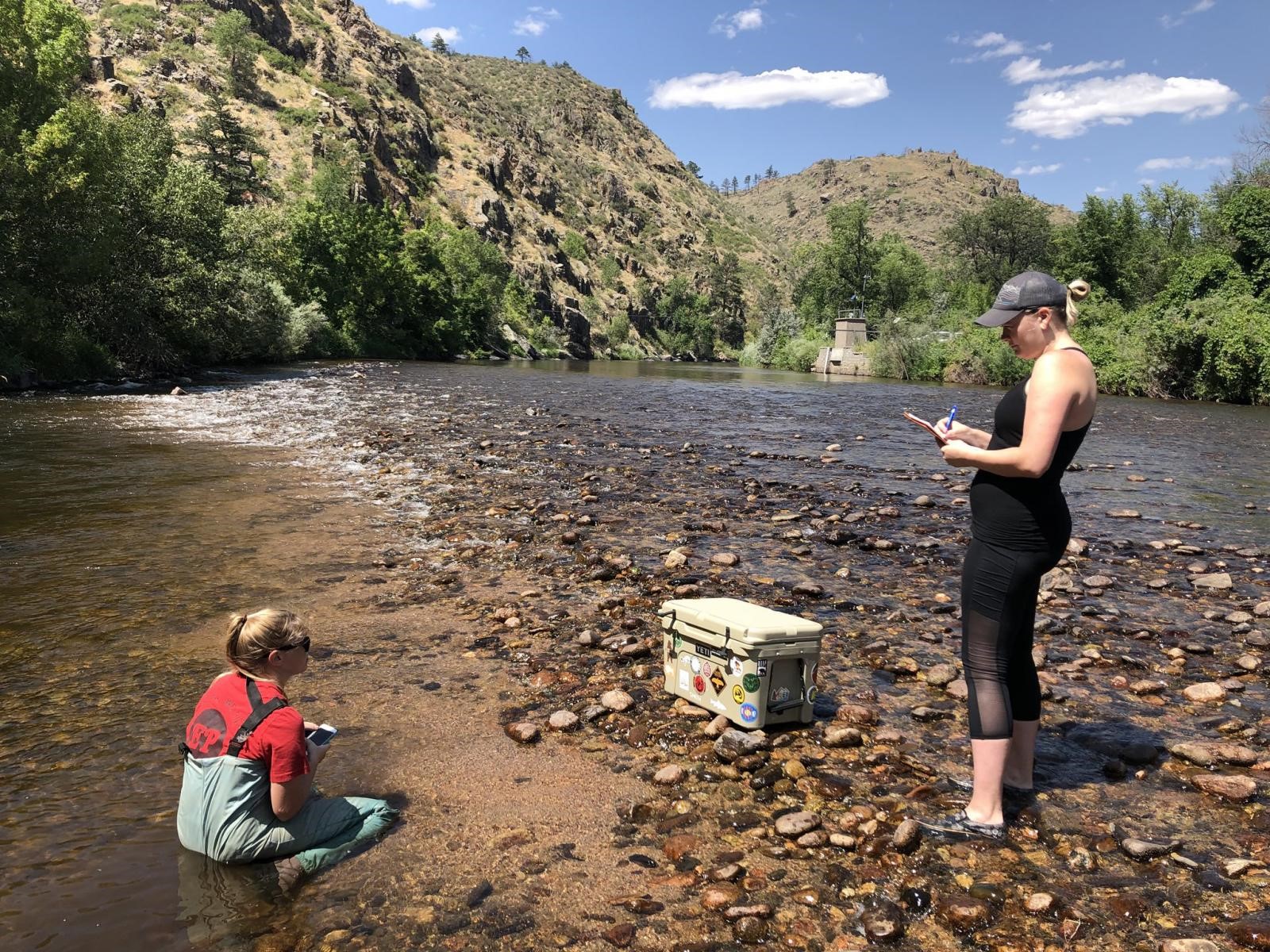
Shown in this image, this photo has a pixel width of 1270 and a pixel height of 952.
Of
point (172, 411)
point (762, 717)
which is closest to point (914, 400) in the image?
point (172, 411)

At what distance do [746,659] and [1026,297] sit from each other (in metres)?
2.82

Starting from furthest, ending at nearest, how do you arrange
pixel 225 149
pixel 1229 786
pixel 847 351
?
pixel 225 149 → pixel 847 351 → pixel 1229 786

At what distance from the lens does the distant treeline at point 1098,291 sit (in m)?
46.5

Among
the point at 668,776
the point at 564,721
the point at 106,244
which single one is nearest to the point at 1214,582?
the point at 668,776

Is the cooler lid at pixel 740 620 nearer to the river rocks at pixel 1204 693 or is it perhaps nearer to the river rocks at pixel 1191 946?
the river rocks at pixel 1191 946

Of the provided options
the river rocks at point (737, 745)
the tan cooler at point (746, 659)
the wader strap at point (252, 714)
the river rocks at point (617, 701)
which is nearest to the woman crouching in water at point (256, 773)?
the wader strap at point (252, 714)

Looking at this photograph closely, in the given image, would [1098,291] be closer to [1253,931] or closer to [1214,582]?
[1214,582]

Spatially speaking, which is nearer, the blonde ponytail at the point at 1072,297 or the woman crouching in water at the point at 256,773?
the woman crouching in water at the point at 256,773

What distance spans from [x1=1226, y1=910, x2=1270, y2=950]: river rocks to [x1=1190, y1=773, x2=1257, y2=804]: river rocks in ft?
4.13

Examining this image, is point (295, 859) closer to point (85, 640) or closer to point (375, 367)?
point (85, 640)

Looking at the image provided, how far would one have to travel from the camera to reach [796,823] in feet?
13.7

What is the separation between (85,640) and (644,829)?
210 inches

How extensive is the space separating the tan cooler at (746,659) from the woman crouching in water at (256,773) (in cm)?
257

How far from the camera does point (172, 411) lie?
2381 cm
